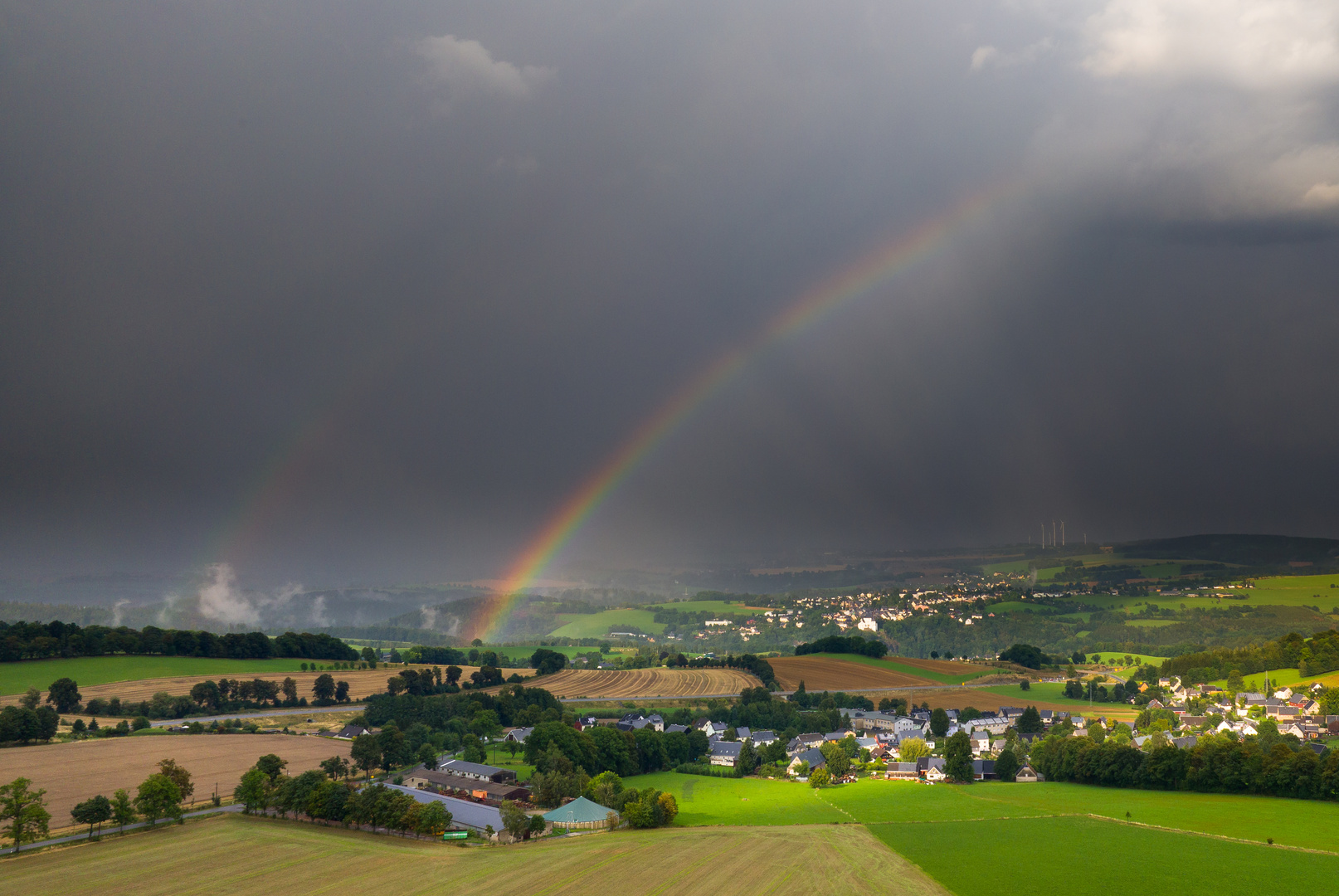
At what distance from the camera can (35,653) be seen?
2923 inches

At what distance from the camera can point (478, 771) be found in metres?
50.5

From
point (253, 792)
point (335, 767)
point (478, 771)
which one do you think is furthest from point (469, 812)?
point (335, 767)

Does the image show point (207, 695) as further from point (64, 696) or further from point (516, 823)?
point (516, 823)

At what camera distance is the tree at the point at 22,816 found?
109 feet

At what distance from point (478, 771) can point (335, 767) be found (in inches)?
318

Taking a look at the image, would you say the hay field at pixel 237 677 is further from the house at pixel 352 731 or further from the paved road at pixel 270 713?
the house at pixel 352 731

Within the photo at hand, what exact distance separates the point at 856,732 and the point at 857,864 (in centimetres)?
4170

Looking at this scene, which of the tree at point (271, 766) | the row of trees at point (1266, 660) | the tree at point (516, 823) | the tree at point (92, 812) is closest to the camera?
the tree at point (92, 812)

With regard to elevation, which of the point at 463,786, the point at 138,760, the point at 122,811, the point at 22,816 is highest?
the point at 22,816

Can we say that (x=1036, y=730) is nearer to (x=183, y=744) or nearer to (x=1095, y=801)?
(x=1095, y=801)

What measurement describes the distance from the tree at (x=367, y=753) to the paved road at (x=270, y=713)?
2105 cm

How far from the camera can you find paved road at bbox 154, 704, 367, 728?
2547 inches

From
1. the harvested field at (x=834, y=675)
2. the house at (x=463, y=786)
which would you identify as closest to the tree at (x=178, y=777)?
the house at (x=463, y=786)

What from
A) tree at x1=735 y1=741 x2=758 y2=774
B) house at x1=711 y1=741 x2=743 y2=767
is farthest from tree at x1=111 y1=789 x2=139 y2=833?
house at x1=711 y1=741 x2=743 y2=767
